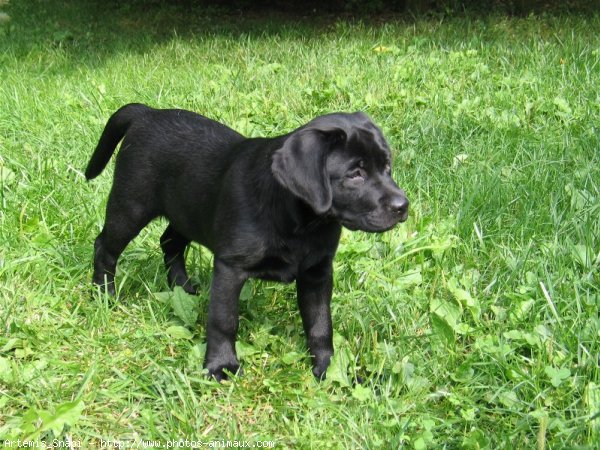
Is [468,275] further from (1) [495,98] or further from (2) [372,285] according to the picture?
(1) [495,98]

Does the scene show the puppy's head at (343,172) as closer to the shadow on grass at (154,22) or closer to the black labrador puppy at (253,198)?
the black labrador puppy at (253,198)

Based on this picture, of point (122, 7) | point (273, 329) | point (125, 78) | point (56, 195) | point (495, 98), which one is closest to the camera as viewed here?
point (273, 329)

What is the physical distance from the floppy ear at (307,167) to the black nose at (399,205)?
0.24 metres

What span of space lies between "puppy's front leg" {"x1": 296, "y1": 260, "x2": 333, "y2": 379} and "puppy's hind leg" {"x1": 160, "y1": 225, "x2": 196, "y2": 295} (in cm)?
83

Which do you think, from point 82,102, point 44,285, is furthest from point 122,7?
point 44,285

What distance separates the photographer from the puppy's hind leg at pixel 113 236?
3.37 meters

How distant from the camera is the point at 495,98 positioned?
5363 millimetres

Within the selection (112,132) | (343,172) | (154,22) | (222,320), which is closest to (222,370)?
(222,320)

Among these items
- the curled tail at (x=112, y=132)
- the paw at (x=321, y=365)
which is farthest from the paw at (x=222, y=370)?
the curled tail at (x=112, y=132)

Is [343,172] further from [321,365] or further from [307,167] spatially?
[321,365]

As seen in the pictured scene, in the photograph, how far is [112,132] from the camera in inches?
140

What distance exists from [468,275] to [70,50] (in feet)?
22.7

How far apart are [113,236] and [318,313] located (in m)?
1.10

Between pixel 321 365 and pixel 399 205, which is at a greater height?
pixel 399 205
